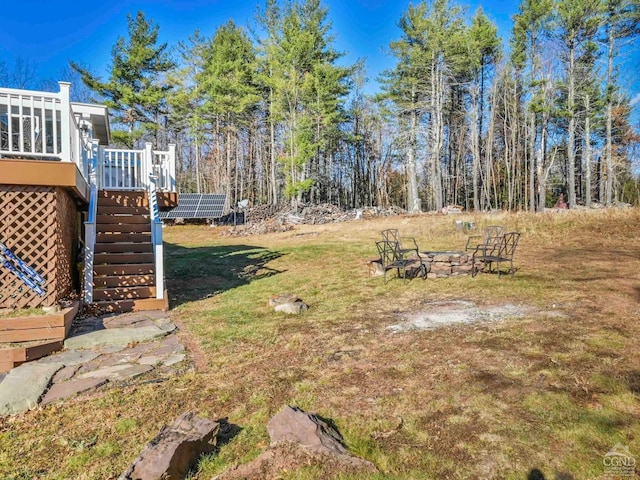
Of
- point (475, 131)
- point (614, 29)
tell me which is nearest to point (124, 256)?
point (475, 131)

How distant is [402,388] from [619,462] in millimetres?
1344

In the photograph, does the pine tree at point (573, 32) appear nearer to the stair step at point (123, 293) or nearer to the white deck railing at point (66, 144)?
the white deck railing at point (66, 144)

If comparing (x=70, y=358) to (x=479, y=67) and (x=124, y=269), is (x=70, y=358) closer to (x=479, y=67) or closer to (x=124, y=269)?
(x=124, y=269)

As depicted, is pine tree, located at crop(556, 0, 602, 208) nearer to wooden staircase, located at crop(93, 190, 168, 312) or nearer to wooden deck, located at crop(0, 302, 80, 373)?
wooden staircase, located at crop(93, 190, 168, 312)

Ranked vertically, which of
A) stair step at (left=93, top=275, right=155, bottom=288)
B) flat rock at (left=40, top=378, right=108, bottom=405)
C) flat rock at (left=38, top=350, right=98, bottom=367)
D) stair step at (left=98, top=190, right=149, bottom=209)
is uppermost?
stair step at (left=98, top=190, right=149, bottom=209)

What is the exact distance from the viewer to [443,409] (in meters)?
2.60

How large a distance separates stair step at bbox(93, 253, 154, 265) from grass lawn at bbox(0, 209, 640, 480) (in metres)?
1.11

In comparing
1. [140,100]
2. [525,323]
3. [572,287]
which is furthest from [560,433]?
[140,100]

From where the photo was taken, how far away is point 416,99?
70.7 ft

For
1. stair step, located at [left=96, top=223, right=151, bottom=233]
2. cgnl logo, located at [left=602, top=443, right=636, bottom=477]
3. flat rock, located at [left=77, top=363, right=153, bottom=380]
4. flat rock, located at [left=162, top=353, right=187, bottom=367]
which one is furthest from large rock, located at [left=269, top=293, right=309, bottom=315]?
cgnl logo, located at [left=602, top=443, right=636, bottom=477]

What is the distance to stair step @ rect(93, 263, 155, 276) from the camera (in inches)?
240

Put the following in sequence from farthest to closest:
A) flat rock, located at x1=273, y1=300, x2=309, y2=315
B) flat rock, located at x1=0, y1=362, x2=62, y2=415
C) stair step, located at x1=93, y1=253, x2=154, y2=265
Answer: stair step, located at x1=93, y1=253, x2=154, y2=265 < flat rock, located at x1=273, y1=300, x2=309, y2=315 < flat rock, located at x1=0, y1=362, x2=62, y2=415

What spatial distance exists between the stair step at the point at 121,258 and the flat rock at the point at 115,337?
7.04 ft

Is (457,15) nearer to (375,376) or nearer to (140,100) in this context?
(140,100)
